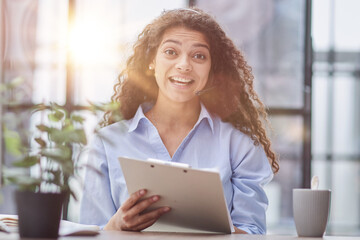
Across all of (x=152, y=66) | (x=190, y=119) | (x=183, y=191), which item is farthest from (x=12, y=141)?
(x=152, y=66)

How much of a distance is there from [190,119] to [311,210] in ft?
2.73

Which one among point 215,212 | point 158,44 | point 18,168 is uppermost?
point 158,44

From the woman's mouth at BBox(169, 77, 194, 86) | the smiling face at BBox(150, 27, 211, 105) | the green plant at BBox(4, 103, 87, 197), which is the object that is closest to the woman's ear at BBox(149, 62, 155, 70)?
the smiling face at BBox(150, 27, 211, 105)

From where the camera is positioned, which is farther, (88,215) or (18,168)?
(88,215)

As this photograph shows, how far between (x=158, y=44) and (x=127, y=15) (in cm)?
177

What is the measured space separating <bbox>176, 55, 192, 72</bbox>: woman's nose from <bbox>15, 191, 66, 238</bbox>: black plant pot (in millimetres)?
1060

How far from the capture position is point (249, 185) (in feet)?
6.81

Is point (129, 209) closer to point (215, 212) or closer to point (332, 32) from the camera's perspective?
point (215, 212)

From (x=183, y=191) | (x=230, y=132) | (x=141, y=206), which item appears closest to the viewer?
(x=183, y=191)

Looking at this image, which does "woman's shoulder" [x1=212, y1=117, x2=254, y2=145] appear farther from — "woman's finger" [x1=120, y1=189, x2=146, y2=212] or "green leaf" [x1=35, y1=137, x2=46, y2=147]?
"green leaf" [x1=35, y1=137, x2=46, y2=147]

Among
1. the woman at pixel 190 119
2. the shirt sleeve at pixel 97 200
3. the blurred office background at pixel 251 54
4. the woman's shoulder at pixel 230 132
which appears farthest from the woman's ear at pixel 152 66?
the blurred office background at pixel 251 54

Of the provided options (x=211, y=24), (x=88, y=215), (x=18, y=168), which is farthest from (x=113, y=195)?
(x=18, y=168)

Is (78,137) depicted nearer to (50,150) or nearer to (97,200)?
(50,150)

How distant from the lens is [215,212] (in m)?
1.58
